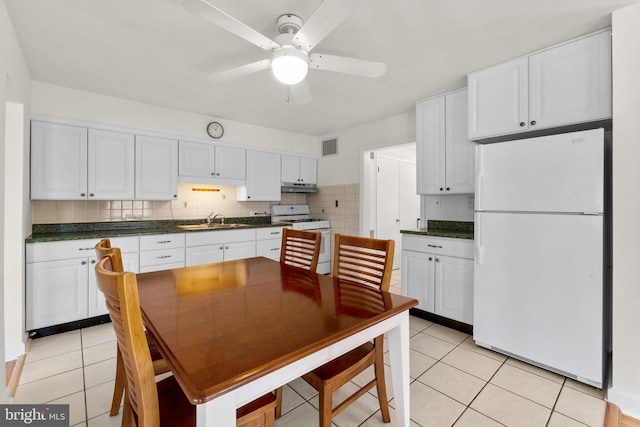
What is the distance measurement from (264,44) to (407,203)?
422 centimetres

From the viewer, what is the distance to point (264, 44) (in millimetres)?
1687

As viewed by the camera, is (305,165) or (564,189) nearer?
(564,189)

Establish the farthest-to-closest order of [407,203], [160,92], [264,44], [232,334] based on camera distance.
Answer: [407,203]
[160,92]
[264,44]
[232,334]

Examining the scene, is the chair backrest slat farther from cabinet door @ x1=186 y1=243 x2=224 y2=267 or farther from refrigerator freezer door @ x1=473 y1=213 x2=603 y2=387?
cabinet door @ x1=186 y1=243 x2=224 y2=267

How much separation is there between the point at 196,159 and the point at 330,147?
2129mm

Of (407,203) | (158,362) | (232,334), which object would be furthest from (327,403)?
(407,203)

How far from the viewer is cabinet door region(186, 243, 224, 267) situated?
3361mm

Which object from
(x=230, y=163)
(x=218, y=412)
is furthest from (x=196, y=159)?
(x=218, y=412)

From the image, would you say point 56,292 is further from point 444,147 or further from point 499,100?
point 499,100

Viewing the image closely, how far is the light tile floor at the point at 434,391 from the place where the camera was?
5.37ft

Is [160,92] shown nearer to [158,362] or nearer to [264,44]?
[264,44]

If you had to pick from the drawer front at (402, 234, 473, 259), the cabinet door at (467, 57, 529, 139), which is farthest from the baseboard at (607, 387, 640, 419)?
the cabinet door at (467, 57, 529, 139)

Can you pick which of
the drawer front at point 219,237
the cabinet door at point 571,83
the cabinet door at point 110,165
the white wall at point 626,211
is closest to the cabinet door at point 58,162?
the cabinet door at point 110,165

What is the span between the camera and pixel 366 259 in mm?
1685
